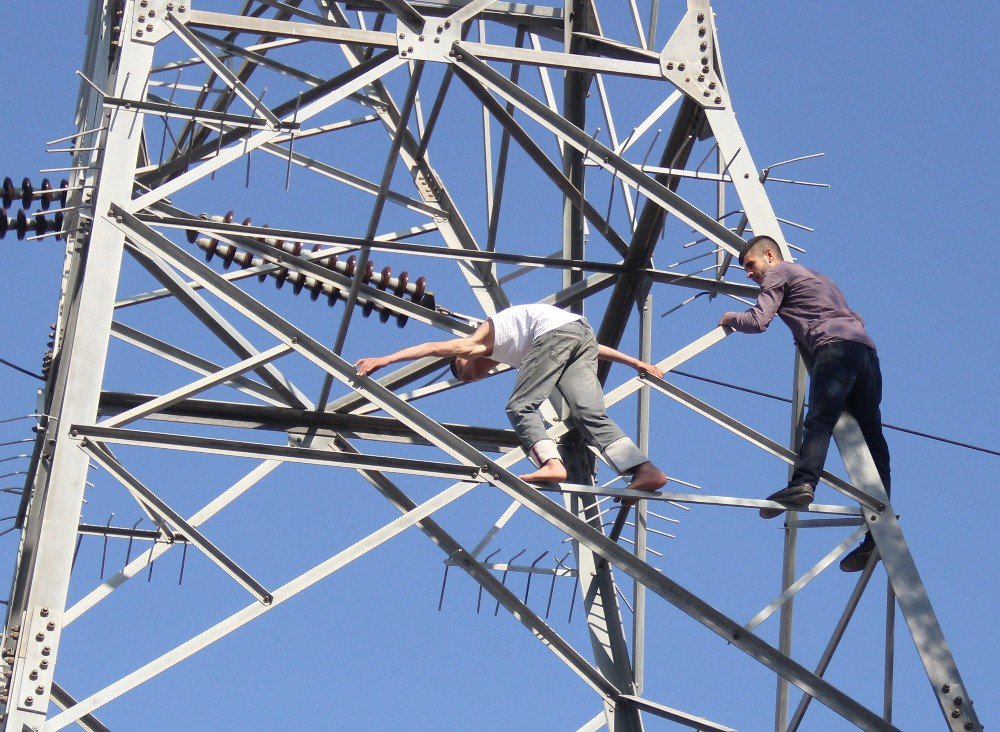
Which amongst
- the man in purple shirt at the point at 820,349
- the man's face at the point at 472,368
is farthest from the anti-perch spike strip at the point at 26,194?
the man in purple shirt at the point at 820,349

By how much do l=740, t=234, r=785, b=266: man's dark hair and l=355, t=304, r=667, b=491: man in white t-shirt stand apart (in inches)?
38.9

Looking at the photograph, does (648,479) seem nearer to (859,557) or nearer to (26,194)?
(859,557)

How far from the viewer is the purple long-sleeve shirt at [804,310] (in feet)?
37.6

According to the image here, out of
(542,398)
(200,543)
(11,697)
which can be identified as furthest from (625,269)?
(11,697)

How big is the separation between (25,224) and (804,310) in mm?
6313

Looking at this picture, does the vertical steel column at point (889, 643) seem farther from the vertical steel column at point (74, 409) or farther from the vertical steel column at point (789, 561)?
the vertical steel column at point (74, 409)

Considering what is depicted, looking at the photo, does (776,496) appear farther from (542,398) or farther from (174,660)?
(174,660)

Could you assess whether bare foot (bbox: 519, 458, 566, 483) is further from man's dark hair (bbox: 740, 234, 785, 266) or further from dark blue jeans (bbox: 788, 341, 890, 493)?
man's dark hair (bbox: 740, 234, 785, 266)

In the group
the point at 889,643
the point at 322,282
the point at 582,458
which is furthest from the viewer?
the point at 322,282

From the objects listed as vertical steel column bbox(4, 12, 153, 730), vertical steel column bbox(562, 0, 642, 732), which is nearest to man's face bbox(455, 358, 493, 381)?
vertical steel column bbox(562, 0, 642, 732)

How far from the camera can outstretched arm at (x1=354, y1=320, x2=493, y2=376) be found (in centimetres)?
1134

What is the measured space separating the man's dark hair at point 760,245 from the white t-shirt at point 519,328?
4.13 ft

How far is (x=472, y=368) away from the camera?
13039 millimetres

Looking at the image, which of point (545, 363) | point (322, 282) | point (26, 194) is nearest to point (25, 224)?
point (26, 194)
